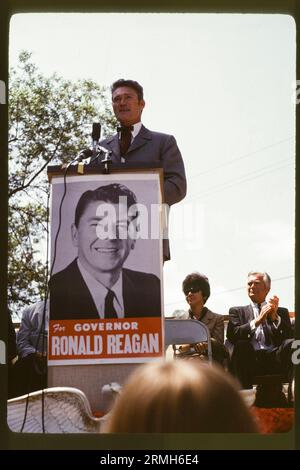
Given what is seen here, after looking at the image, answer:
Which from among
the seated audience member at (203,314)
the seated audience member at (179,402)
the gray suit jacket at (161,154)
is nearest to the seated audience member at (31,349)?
the seated audience member at (203,314)

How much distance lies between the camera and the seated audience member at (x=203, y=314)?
2.73 m

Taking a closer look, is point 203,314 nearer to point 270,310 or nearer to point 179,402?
point 270,310

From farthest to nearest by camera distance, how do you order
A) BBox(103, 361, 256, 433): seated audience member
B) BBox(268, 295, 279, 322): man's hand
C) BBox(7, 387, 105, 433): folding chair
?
BBox(268, 295, 279, 322): man's hand → BBox(7, 387, 105, 433): folding chair → BBox(103, 361, 256, 433): seated audience member

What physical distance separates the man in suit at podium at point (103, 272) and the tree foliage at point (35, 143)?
0.29 ft

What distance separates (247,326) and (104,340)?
0.46m

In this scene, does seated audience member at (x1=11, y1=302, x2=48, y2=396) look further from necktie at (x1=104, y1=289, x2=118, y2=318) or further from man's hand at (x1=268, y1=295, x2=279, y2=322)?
man's hand at (x1=268, y1=295, x2=279, y2=322)

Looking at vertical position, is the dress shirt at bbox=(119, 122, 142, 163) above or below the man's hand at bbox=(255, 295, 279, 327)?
above

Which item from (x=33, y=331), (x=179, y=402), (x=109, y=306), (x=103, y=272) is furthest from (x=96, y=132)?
(x=179, y=402)

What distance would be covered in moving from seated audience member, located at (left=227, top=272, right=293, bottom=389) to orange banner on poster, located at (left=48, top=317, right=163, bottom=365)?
0.25 metres

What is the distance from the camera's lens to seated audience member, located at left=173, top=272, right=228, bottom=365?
108 inches

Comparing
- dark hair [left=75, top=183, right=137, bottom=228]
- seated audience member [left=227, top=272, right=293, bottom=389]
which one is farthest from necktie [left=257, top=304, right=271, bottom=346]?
dark hair [left=75, top=183, right=137, bottom=228]

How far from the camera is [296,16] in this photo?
111 inches

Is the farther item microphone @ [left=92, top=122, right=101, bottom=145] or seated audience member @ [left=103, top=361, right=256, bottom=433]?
microphone @ [left=92, top=122, right=101, bottom=145]
